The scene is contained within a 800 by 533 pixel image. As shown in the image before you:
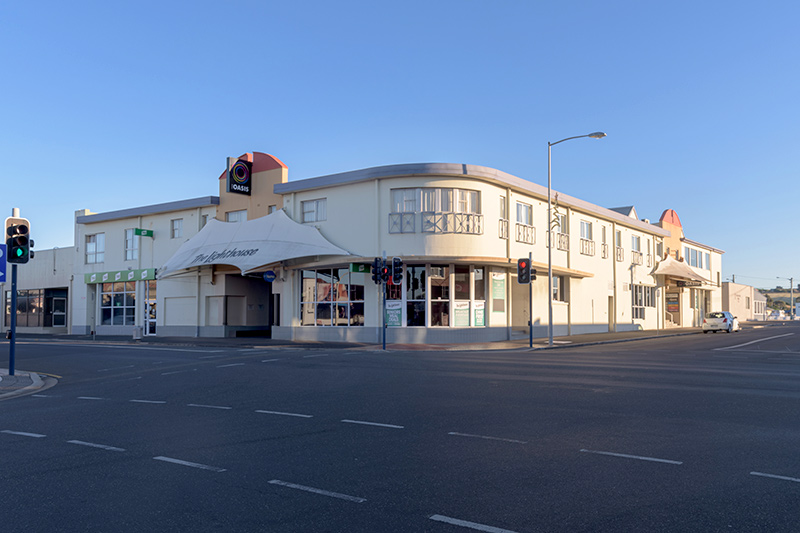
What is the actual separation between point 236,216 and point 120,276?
33.0 ft

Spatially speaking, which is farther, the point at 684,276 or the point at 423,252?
the point at 684,276

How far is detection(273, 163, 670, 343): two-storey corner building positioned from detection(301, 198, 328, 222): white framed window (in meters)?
0.05

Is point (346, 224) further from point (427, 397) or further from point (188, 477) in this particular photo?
point (188, 477)

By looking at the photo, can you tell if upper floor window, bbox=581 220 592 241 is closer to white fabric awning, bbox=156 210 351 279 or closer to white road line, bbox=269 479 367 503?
white fabric awning, bbox=156 210 351 279

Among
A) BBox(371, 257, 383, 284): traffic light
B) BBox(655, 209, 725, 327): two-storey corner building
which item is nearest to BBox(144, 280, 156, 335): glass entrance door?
BBox(371, 257, 383, 284): traffic light

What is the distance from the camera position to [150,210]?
39438mm

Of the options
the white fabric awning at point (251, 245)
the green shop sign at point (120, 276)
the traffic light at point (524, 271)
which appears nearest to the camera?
the traffic light at point (524, 271)

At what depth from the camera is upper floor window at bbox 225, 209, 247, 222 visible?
117 ft

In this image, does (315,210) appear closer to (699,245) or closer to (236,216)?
(236,216)

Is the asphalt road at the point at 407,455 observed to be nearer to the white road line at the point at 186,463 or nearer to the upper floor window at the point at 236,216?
the white road line at the point at 186,463

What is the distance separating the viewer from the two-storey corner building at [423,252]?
29.6 m

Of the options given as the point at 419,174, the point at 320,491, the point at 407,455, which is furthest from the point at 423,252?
the point at 320,491

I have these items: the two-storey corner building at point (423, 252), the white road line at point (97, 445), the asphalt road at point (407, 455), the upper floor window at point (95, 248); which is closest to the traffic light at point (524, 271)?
the two-storey corner building at point (423, 252)

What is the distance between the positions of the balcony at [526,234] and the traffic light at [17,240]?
22361mm
